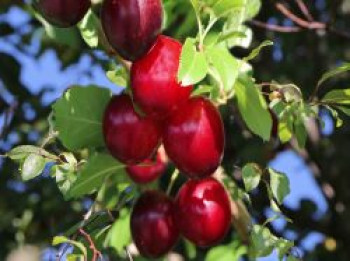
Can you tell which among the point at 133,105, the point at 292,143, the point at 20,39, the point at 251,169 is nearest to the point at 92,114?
the point at 133,105

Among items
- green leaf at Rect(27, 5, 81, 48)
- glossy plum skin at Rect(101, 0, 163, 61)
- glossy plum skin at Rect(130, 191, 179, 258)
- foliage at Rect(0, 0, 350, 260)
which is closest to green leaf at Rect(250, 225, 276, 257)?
foliage at Rect(0, 0, 350, 260)

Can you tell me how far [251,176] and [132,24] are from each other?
1.09 ft

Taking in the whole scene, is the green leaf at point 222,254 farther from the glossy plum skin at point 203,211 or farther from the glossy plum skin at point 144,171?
the glossy plum skin at point 203,211

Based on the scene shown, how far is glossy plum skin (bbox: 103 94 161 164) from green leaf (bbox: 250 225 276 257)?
21 centimetres

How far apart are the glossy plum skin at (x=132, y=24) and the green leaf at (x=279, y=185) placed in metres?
0.33

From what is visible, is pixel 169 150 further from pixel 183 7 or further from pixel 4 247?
pixel 4 247

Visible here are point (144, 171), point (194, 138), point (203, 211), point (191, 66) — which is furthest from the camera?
point (144, 171)

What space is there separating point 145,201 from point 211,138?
227 mm

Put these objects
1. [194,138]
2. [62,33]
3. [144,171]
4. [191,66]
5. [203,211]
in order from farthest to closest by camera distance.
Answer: [62,33]
[144,171]
[203,211]
[194,138]
[191,66]

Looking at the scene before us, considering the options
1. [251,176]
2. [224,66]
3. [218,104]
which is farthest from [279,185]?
[224,66]

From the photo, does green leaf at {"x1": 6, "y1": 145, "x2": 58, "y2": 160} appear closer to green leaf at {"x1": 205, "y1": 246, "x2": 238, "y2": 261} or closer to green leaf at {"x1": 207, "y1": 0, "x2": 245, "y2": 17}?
green leaf at {"x1": 207, "y1": 0, "x2": 245, "y2": 17}

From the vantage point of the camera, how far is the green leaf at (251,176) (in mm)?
1324

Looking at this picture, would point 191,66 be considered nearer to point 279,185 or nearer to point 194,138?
point 194,138

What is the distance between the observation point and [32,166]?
51.1 inches
